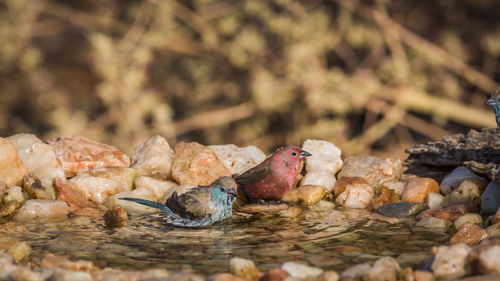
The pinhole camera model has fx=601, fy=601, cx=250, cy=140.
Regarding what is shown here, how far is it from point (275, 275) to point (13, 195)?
2207mm

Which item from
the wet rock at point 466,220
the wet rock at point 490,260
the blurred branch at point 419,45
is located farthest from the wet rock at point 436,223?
the blurred branch at point 419,45

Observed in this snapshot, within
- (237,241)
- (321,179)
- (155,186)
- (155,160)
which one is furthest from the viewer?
(155,160)

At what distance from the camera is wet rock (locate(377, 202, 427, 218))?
3.94m

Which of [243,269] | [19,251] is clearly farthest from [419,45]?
[19,251]

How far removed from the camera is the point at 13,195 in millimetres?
4012

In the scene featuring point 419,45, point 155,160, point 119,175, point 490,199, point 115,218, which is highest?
point 419,45

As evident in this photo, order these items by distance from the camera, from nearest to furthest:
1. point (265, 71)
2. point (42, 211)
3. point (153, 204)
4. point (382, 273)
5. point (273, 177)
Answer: point (382, 273)
point (42, 211)
point (153, 204)
point (273, 177)
point (265, 71)

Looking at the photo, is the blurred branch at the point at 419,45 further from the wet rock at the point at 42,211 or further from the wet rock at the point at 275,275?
the wet rock at the point at 275,275

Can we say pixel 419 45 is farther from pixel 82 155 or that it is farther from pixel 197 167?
pixel 82 155

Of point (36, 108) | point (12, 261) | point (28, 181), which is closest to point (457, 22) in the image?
point (36, 108)

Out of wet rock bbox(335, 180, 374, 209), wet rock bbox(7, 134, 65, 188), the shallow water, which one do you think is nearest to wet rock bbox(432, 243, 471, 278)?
the shallow water

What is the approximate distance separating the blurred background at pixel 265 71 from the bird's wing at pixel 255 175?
3.28 m

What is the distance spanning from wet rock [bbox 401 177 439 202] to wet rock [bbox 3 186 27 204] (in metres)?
2.64

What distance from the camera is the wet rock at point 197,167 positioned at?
452 centimetres
